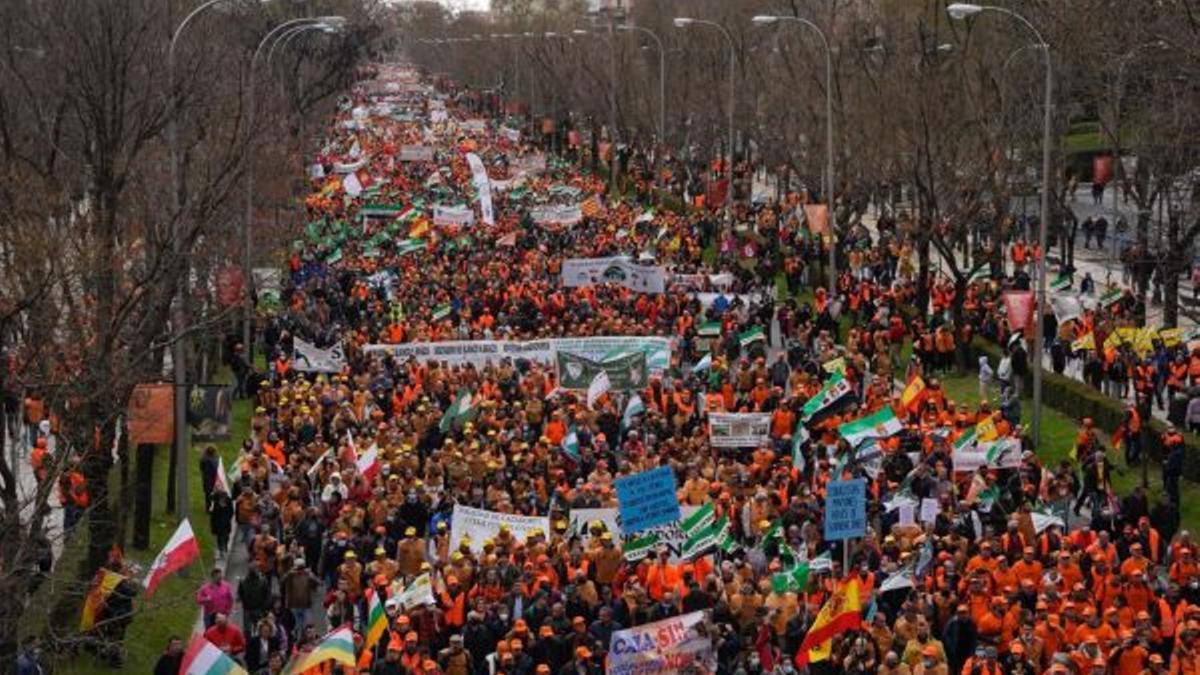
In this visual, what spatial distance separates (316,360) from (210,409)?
4.05 meters

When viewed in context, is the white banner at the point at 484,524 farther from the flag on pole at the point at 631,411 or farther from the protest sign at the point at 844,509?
the flag on pole at the point at 631,411

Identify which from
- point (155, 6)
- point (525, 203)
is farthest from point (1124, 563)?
point (525, 203)

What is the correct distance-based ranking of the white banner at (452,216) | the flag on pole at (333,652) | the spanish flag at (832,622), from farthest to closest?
1. the white banner at (452,216)
2. the spanish flag at (832,622)
3. the flag on pole at (333,652)

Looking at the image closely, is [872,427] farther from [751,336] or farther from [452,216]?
[452,216]

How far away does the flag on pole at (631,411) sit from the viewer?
1193 inches

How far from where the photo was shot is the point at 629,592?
805 inches

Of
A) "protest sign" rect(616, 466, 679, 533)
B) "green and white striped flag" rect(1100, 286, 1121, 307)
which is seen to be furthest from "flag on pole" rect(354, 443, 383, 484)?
"green and white striped flag" rect(1100, 286, 1121, 307)

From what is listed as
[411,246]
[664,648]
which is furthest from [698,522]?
[411,246]

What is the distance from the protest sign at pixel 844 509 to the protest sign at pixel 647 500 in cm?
187

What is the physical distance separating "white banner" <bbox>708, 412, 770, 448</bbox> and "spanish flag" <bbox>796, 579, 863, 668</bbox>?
9008 millimetres

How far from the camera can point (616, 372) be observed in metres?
32.9

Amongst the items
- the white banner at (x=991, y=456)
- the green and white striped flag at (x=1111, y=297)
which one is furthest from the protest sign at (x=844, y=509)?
the green and white striped flag at (x=1111, y=297)

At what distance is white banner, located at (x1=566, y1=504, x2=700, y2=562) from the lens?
74.0ft

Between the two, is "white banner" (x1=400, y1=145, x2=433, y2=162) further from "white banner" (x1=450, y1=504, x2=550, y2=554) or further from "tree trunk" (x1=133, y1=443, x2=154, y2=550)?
"white banner" (x1=450, y1=504, x2=550, y2=554)
